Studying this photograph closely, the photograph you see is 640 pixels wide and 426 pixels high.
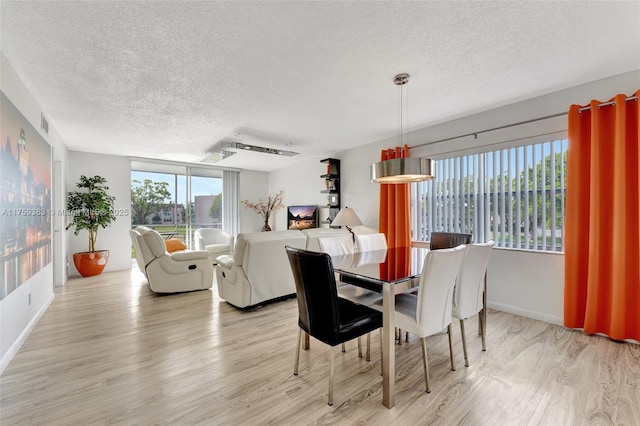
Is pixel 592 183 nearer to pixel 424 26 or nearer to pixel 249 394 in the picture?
pixel 424 26

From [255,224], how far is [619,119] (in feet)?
24.1

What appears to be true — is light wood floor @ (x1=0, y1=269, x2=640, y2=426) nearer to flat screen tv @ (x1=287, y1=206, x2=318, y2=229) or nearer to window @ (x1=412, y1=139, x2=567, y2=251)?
window @ (x1=412, y1=139, x2=567, y2=251)

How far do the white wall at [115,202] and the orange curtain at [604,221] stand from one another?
7.48 metres

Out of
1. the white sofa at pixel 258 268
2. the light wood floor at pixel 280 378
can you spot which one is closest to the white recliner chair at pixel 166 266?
the white sofa at pixel 258 268

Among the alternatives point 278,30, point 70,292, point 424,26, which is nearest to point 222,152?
point 70,292

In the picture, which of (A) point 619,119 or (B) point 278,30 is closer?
(B) point 278,30

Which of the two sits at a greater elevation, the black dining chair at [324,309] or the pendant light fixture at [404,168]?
the pendant light fixture at [404,168]

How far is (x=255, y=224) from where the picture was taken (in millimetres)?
8133

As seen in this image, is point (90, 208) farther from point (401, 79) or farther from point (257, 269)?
point (401, 79)

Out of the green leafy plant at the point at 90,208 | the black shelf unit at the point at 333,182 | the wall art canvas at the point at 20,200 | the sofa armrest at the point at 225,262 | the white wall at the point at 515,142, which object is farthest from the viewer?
the black shelf unit at the point at 333,182

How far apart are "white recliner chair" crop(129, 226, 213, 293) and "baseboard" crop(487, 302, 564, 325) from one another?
4.13 metres

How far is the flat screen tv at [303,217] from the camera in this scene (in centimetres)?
654

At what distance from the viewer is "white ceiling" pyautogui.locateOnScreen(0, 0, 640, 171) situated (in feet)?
5.84

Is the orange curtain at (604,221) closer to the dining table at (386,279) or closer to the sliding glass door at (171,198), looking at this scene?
the dining table at (386,279)
